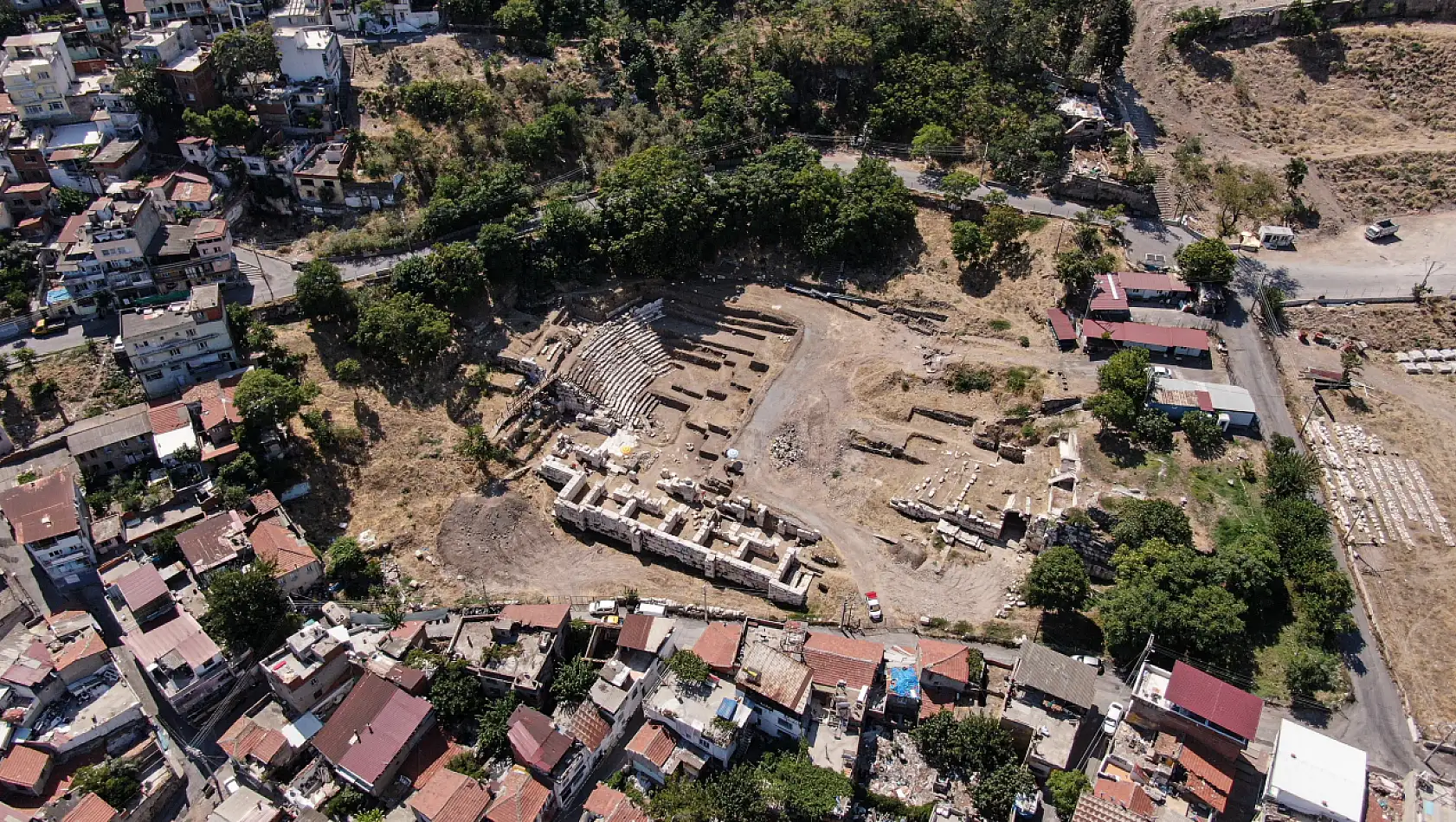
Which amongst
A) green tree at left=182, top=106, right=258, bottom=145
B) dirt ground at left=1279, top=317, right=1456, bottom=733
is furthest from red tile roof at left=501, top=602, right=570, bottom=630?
green tree at left=182, top=106, right=258, bottom=145

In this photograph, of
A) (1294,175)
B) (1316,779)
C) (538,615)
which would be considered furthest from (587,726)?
(1294,175)

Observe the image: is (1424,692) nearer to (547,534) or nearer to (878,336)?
(878,336)

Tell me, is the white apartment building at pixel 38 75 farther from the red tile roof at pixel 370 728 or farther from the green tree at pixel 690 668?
the green tree at pixel 690 668

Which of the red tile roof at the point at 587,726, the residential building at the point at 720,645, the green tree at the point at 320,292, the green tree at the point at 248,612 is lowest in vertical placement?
the red tile roof at the point at 587,726

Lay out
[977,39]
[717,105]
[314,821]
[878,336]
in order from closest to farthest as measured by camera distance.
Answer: [314,821], [878,336], [717,105], [977,39]

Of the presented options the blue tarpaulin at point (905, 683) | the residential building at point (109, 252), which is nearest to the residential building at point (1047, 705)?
the blue tarpaulin at point (905, 683)

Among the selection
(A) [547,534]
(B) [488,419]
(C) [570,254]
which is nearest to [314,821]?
(A) [547,534]

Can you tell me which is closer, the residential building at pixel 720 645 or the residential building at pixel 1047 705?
the residential building at pixel 1047 705

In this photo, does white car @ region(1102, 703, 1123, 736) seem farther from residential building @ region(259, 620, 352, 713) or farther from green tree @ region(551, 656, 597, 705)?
residential building @ region(259, 620, 352, 713)
